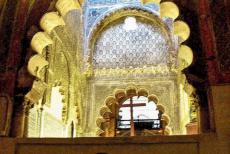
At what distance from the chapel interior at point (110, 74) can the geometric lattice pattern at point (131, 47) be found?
0.10 ft

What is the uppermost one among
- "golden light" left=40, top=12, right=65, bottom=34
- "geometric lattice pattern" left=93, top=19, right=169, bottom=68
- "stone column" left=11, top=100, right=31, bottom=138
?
"geometric lattice pattern" left=93, top=19, right=169, bottom=68

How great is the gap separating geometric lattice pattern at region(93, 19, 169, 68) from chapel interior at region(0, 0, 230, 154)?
3 cm

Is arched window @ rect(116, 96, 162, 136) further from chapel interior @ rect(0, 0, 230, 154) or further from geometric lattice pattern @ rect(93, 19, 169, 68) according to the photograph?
geometric lattice pattern @ rect(93, 19, 169, 68)

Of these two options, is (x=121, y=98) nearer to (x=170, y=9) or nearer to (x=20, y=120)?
(x=170, y=9)

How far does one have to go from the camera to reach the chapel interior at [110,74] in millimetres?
4473

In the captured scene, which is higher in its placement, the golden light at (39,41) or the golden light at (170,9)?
the golden light at (170,9)

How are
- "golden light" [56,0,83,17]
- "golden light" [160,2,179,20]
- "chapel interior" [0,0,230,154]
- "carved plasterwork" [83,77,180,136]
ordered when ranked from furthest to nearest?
"carved plasterwork" [83,77,180,136]
"golden light" [56,0,83,17]
"golden light" [160,2,179,20]
"chapel interior" [0,0,230,154]

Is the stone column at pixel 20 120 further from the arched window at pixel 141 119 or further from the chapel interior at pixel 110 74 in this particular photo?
the arched window at pixel 141 119

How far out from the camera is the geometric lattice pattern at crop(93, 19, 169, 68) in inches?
450

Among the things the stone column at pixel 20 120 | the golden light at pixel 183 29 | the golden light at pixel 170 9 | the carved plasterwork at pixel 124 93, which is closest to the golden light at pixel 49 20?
the stone column at pixel 20 120

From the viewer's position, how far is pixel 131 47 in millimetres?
11594

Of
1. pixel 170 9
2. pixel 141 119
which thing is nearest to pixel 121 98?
pixel 141 119

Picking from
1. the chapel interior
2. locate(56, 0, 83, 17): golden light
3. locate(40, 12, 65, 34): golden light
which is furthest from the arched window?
locate(40, 12, 65, 34): golden light

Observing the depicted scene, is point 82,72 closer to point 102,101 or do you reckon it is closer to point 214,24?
point 102,101
